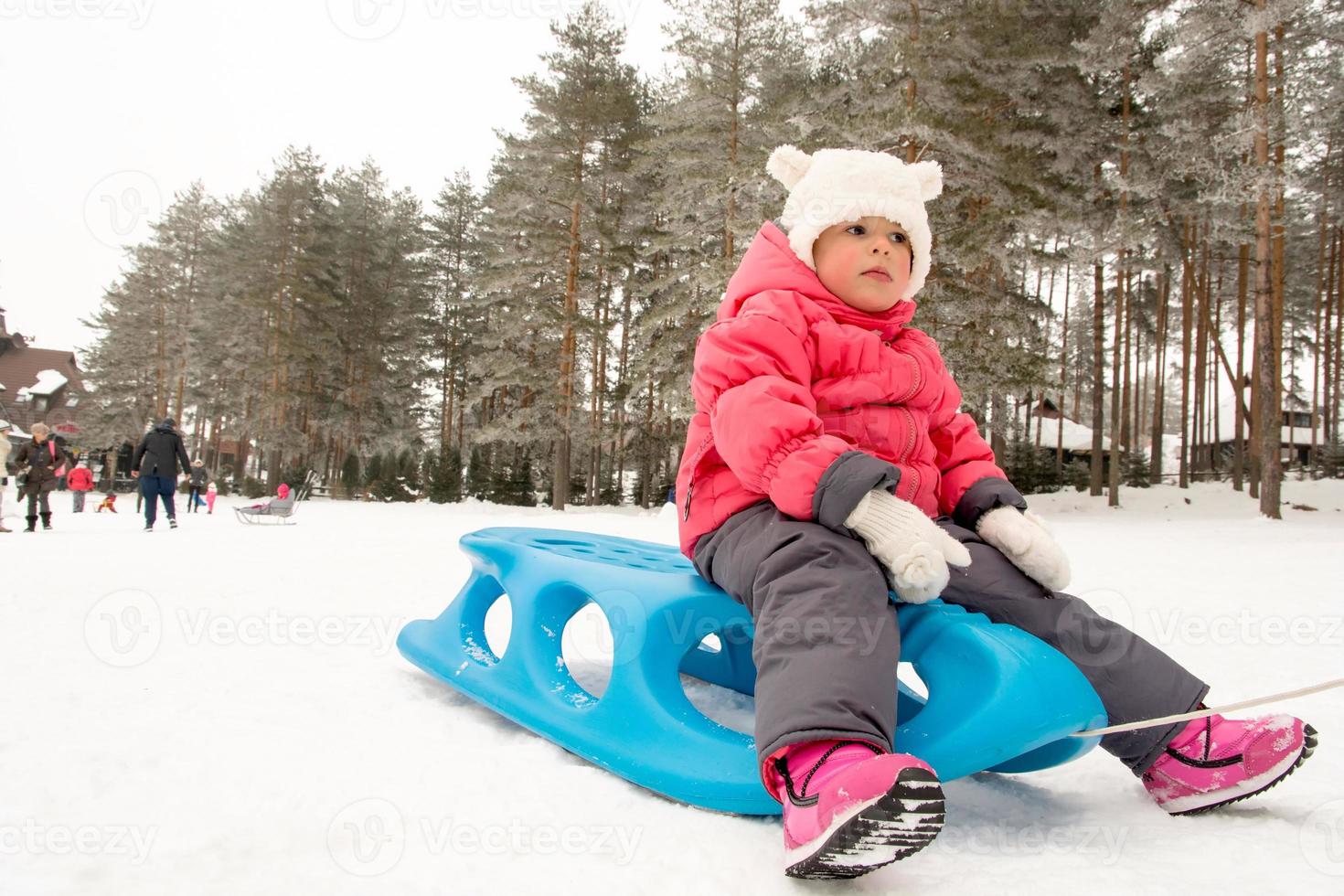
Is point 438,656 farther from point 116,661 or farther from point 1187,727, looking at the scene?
point 1187,727

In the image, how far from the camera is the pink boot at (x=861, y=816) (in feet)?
3.82

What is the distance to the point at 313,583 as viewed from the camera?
4.31 meters

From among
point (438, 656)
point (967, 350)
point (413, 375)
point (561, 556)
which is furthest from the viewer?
point (413, 375)

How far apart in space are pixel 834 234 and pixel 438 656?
185 cm

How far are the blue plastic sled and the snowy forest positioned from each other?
10579mm

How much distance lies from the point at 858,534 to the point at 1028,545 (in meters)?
0.54

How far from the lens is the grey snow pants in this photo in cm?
135

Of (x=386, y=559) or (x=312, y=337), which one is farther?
(x=312, y=337)

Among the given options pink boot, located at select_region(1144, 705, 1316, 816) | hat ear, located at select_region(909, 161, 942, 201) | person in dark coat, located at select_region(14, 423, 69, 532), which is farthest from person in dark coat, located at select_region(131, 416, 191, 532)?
pink boot, located at select_region(1144, 705, 1316, 816)

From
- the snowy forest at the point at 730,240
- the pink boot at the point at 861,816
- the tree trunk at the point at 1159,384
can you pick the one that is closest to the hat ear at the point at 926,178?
the pink boot at the point at 861,816

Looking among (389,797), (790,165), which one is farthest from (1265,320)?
(389,797)

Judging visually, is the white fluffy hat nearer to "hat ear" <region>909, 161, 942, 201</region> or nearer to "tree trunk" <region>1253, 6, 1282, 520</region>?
"hat ear" <region>909, 161, 942, 201</region>

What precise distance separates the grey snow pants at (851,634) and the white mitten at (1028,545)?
0.03 m

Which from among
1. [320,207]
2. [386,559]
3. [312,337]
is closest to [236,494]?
[312,337]
